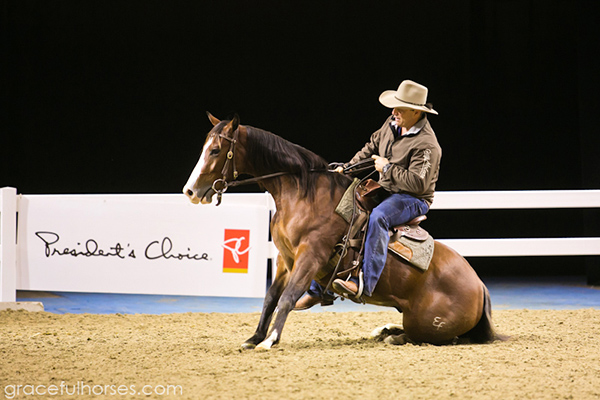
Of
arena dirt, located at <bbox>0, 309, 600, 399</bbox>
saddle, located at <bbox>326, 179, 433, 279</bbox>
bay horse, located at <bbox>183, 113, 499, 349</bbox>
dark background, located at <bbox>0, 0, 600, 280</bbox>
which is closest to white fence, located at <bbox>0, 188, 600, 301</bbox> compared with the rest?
arena dirt, located at <bbox>0, 309, 600, 399</bbox>

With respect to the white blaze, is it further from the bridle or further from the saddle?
the saddle

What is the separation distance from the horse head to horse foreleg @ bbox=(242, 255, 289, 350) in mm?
755

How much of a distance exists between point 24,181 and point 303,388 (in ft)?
26.1

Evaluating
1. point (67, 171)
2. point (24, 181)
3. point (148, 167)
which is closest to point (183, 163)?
point (148, 167)

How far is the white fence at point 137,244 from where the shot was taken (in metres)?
6.35

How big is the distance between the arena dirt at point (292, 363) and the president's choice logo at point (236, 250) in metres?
0.90

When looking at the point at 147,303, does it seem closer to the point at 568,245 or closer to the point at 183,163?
the point at 183,163

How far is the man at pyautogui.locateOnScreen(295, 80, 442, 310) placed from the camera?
4.09m

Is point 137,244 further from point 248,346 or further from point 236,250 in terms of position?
point 248,346

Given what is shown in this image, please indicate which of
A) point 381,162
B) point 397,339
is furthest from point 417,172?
point 397,339

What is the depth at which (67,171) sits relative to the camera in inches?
383

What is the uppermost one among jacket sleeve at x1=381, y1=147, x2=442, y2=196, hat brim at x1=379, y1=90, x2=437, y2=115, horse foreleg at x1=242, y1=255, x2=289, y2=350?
hat brim at x1=379, y1=90, x2=437, y2=115

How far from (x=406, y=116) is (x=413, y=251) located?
0.93 meters

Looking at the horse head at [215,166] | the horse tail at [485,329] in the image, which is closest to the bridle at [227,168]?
the horse head at [215,166]
